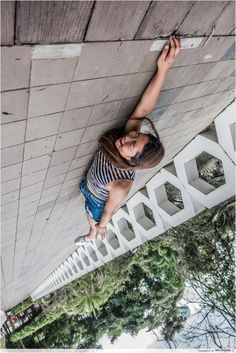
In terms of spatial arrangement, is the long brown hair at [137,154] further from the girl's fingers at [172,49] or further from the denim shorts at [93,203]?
the denim shorts at [93,203]

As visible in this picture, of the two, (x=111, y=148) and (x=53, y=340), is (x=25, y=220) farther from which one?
(x=53, y=340)

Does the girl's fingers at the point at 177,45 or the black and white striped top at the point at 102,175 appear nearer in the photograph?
the girl's fingers at the point at 177,45

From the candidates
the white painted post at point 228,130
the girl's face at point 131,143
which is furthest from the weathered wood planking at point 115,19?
the white painted post at point 228,130

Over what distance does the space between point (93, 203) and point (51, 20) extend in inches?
102

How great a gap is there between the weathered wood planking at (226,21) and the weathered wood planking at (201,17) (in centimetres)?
4

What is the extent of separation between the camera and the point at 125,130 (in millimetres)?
2768

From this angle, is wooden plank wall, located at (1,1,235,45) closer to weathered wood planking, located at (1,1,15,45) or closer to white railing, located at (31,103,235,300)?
weathered wood planking, located at (1,1,15,45)

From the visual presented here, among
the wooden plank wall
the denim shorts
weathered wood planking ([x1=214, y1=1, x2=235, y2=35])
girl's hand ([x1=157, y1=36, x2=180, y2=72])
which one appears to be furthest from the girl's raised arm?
the denim shorts

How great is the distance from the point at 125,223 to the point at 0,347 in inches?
719

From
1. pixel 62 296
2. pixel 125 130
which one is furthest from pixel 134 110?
pixel 62 296

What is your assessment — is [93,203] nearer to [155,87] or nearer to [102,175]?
[102,175]

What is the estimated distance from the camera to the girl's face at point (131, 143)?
2439 millimetres

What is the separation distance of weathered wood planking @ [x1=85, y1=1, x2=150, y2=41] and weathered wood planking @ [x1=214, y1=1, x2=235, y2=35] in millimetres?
542

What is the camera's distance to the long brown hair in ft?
8.11
